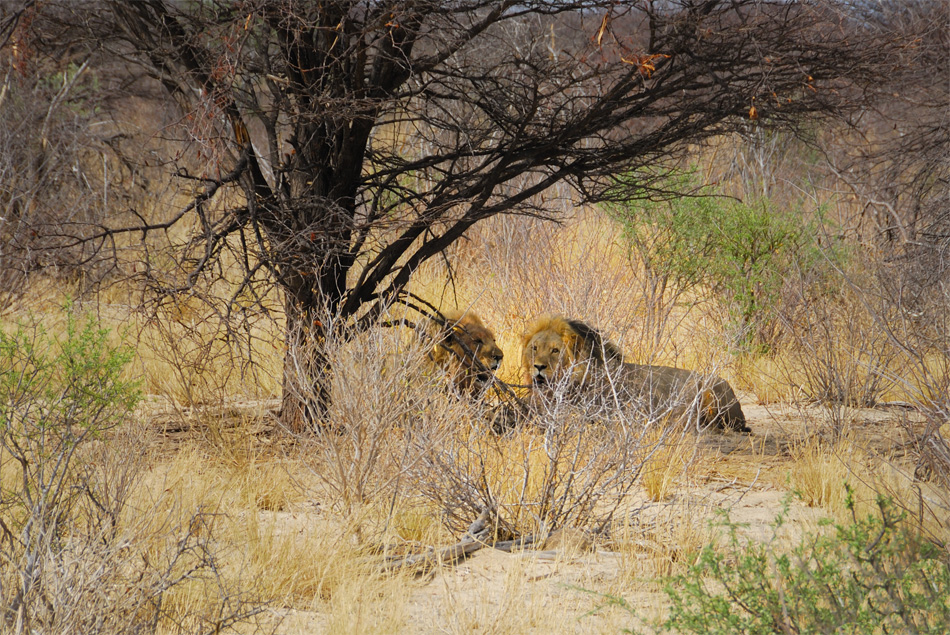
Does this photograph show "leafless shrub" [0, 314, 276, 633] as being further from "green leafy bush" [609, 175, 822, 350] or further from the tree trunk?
"green leafy bush" [609, 175, 822, 350]

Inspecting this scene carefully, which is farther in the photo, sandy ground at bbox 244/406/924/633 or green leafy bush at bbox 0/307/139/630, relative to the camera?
sandy ground at bbox 244/406/924/633

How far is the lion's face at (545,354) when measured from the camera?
19.8ft

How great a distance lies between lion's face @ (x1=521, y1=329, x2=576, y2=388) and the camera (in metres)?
6.04

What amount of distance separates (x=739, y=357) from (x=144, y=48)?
5341 millimetres

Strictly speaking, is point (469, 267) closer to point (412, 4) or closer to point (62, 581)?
point (412, 4)

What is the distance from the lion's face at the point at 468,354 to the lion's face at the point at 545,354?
0.22 metres

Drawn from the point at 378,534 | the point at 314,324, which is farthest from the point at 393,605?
the point at 314,324

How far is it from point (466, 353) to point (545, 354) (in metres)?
0.49

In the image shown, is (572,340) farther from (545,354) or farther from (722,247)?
(722,247)

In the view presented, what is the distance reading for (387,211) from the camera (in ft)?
18.6

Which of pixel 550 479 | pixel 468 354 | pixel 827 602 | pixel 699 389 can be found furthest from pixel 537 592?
pixel 699 389

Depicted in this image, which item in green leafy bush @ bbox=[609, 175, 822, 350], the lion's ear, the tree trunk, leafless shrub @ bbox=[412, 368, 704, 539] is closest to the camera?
leafless shrub @ bbox=[412, 368, 704, 539]

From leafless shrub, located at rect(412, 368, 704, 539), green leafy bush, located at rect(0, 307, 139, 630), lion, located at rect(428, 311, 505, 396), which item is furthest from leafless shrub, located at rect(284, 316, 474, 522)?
lion, located at rect(428, 311, 505, 396)

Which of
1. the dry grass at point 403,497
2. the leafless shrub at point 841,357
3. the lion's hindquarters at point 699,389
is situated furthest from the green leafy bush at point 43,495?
the leafless shrub at point 841,357
